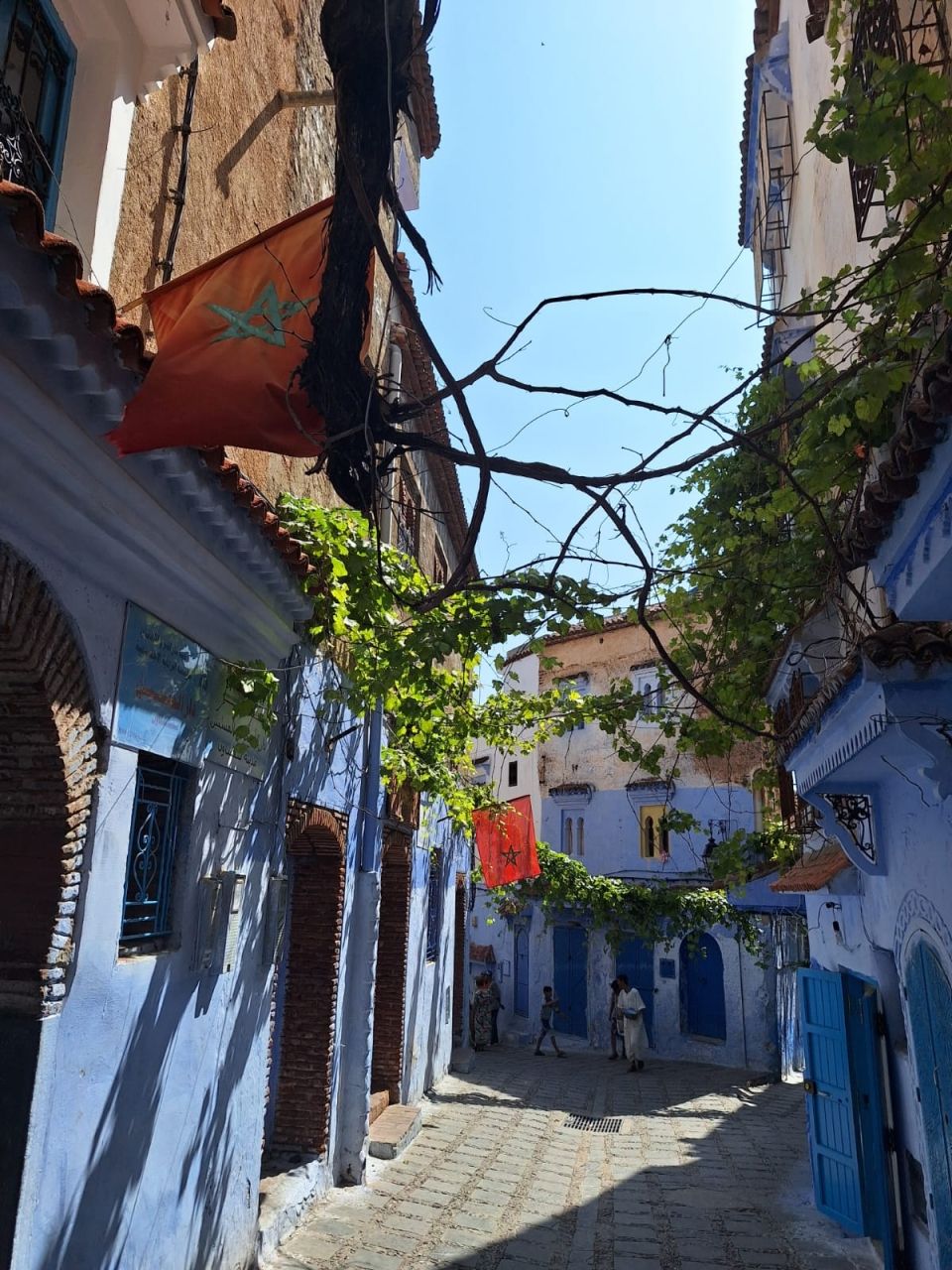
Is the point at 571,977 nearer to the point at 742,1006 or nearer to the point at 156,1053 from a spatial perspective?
the point at 742,1006

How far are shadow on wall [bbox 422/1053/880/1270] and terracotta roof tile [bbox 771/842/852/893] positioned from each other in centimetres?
268

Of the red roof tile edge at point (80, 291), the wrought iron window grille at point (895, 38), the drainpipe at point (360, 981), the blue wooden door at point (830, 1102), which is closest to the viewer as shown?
the red roof tile edge at point (80, 291)

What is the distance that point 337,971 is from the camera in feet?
26.7

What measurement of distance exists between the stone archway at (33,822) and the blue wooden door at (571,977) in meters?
19.3

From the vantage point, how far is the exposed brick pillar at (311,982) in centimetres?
773

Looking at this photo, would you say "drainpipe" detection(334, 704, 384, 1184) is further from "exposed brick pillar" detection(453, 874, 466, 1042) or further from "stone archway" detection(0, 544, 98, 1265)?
"exposed brick pillar" detection(453, 874, 466, 1042)

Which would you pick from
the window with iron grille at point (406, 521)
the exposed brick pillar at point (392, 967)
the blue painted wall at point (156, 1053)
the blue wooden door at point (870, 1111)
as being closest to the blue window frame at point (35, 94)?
the blue painted wall at point (156, 1053)

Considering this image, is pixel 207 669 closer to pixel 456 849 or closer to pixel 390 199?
pixel 390 199

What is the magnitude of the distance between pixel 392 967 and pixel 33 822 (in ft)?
26.5

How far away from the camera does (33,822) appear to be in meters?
3.99

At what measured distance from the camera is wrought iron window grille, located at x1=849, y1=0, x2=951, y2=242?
449cm

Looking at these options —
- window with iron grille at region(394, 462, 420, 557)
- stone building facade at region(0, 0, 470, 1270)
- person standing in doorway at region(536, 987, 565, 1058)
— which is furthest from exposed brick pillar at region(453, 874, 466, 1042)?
stone building facade at region(0, 0, 470, 1270)

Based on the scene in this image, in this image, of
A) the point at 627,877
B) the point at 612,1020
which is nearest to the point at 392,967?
the point at 612,1020

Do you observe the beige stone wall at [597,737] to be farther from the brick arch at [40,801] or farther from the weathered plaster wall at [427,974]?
the brick arch at [40,801]
